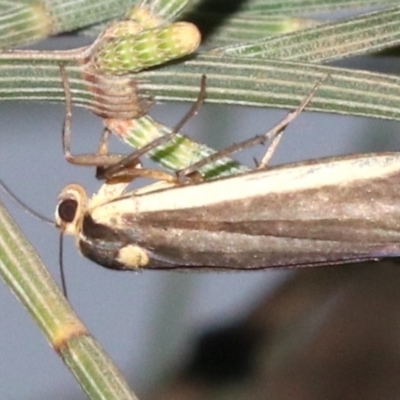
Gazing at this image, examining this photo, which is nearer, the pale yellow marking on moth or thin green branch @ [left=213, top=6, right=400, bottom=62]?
thin green branch @ [left=213, top=6, right=400, bottom=62]

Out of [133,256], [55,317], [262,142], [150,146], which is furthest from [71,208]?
[55,317]

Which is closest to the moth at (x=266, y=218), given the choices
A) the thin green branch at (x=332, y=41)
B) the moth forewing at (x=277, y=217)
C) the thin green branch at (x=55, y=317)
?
the moth forewing at (x=277, y=217)

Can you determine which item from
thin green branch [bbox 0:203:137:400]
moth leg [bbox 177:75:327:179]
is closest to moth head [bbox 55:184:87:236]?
moth leg [bbox 177:75:327:179]

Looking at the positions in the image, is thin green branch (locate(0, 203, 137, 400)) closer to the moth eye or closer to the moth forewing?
the moth forewing

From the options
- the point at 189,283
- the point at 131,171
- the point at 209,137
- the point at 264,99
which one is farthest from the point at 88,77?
the point at 189,283

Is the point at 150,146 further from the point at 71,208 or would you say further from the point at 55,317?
the point at 71,208

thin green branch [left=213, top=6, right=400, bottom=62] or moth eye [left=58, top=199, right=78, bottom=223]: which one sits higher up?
thin green branch [left=213, top=6, right=400, bottom=62]

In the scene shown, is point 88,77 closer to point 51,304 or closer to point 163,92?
point 163,92
